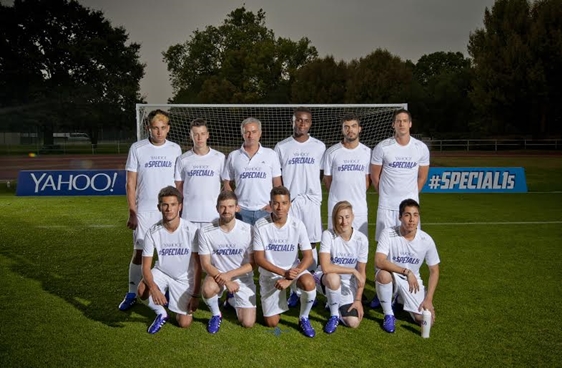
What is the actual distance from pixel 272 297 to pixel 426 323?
1.33m

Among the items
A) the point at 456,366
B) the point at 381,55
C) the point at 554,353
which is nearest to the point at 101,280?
the point at 456,366

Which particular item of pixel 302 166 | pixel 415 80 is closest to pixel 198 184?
pixel 302 166

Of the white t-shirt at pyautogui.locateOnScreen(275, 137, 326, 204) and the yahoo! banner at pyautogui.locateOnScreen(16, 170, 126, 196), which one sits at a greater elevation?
the white t-shirt at pyautogui.locateOnScreen(275, 137, 326, 204)

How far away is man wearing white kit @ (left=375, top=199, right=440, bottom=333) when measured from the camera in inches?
175

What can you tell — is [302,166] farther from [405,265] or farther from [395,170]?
[405,265]

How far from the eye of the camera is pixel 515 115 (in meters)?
31.6

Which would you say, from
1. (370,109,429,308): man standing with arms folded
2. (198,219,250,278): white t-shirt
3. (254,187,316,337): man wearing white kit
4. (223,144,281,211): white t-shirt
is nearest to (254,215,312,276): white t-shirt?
(254,187,316,337): man wearing white kit

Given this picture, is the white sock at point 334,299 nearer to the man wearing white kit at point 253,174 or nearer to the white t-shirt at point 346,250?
the white t-shirt at point 346,250

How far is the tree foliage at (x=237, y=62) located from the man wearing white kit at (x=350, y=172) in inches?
1505

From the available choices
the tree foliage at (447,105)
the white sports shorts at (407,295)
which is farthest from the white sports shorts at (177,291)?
the tree foliage at (447,105)

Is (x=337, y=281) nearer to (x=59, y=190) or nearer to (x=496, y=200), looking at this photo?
(x=496, y=200)

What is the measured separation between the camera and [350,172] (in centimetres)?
513

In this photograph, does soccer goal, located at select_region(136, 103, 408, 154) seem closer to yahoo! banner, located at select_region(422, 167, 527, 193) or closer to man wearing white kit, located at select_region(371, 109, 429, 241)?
yahoo! banner, located at select_region(422, 167, 527, 193)

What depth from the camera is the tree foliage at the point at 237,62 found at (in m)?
44.1
